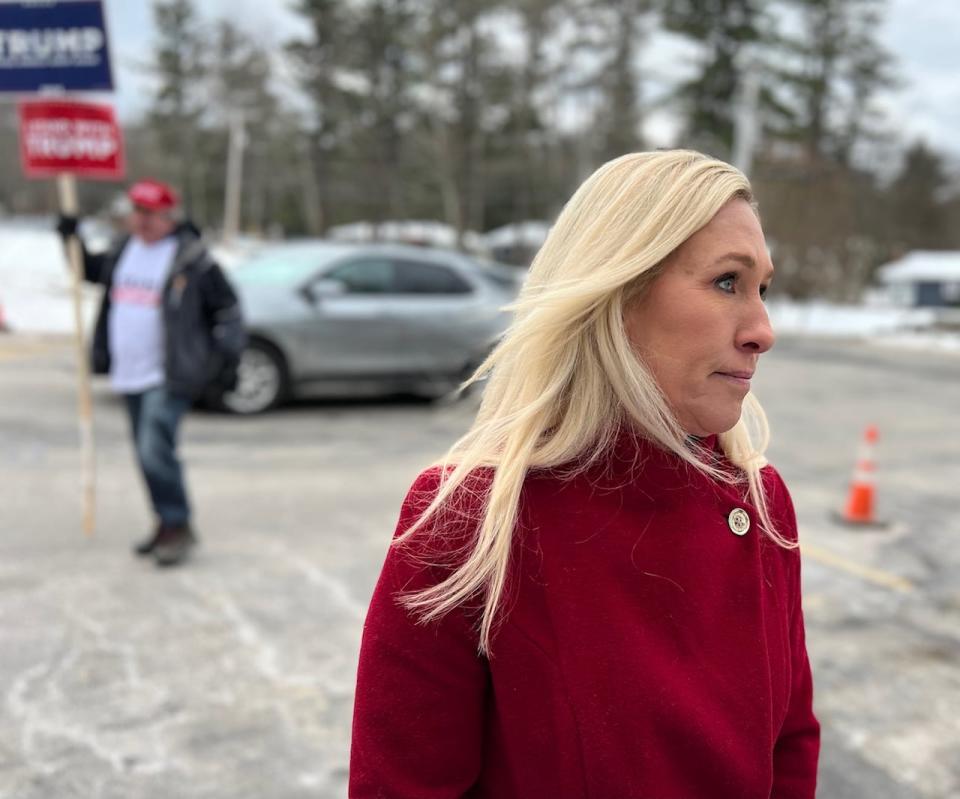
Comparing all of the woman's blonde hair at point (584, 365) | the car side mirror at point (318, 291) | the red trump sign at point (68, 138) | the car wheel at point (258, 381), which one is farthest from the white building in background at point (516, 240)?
the woman's blonde hair at point (584, 365)

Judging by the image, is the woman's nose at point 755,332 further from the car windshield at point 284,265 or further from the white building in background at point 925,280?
the white building in background at point 925,280

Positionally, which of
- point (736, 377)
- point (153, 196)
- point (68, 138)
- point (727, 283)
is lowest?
point (736, 377)

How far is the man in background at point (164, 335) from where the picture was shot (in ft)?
14.9

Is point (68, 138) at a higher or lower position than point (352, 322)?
higher

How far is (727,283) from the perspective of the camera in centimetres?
125

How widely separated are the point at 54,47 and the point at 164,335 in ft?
6.04

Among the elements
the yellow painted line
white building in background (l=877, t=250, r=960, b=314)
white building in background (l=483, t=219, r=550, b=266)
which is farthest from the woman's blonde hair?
white building in background (l=877, t=250, r=960, b=314)

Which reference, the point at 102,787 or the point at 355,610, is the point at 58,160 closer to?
the point at 355,610

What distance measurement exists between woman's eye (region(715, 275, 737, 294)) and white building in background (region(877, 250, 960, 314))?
47.9 m

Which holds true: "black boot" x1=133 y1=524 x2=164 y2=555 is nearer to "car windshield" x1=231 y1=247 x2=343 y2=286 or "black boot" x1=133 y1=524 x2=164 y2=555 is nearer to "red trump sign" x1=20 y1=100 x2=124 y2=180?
"red trump sign" x1=20 y1=100 x2=124 y2=180

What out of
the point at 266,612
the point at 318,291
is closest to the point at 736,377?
the point at 266,612

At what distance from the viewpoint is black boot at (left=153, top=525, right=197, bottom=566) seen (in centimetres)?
464

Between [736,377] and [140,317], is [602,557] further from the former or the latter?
[140,317]

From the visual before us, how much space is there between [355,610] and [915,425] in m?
7.63
